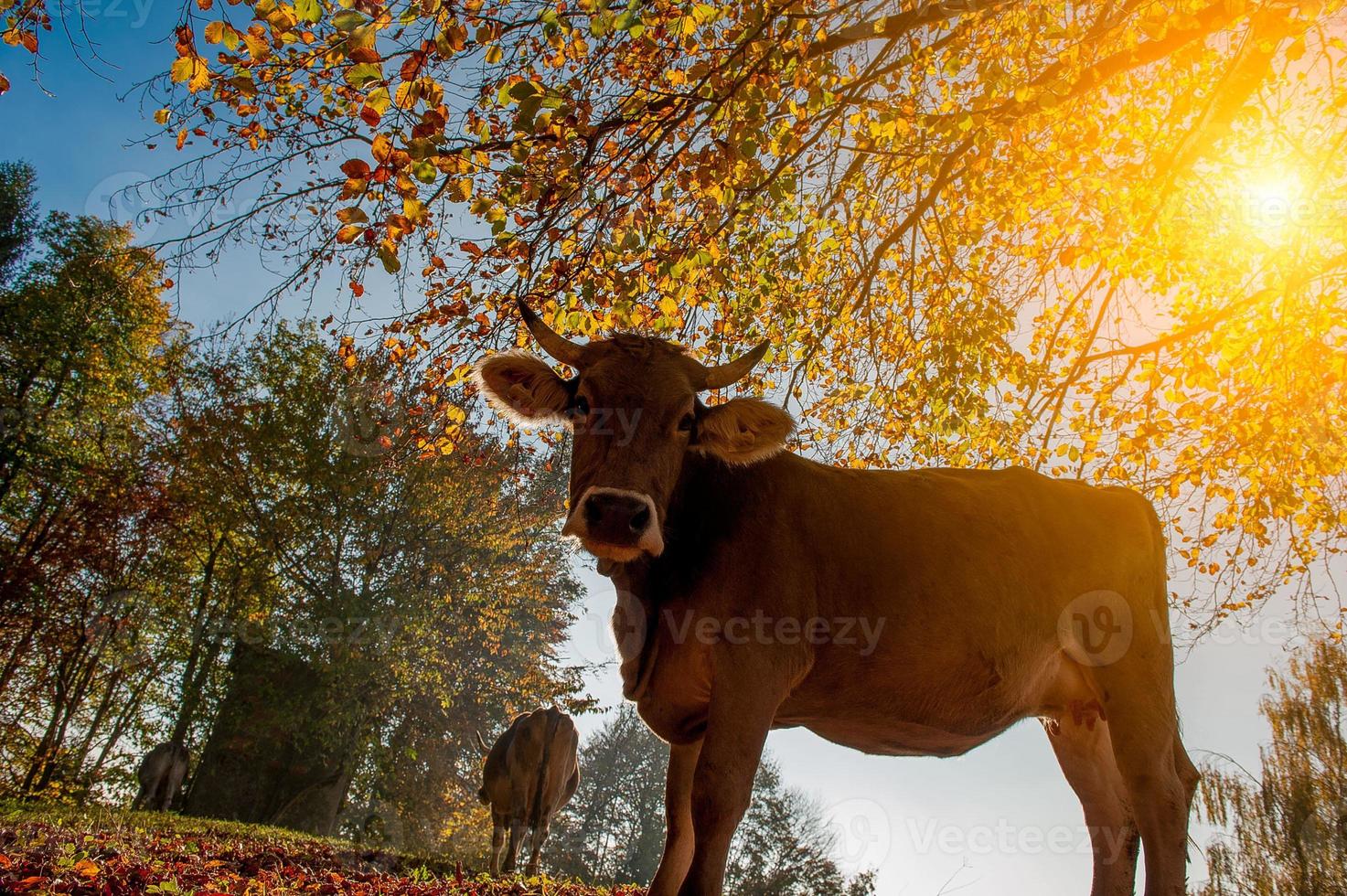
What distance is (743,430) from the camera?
14.4ft

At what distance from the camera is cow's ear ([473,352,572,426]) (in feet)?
15.2

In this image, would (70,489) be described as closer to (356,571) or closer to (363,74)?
(356,571)

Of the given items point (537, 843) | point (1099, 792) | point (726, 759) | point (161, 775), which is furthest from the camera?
point (161, 775)

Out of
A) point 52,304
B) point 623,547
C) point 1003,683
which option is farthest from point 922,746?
point 52,304

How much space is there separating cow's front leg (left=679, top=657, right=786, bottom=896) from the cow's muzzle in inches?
24.9

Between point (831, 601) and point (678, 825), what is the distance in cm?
140

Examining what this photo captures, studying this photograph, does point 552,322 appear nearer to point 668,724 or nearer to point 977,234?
point 668,724

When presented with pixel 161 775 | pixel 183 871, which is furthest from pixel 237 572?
pixel 183 871

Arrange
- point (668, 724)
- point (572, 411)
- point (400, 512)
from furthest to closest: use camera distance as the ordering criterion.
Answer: point (400, 512)
point (572, 411)
point (668, 724)

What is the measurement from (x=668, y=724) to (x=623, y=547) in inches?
43.3

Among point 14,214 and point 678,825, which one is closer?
point 678,825

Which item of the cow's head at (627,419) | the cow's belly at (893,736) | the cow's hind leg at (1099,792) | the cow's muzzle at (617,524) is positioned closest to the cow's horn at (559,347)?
the cow's head at (627,419)

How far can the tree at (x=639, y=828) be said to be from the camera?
2605 cm

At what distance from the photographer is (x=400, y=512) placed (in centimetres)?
2377
